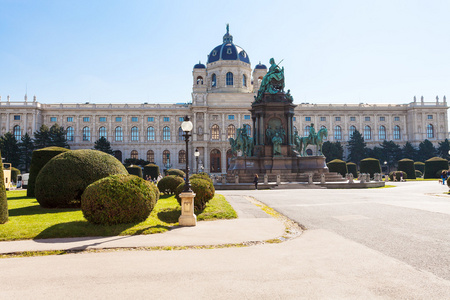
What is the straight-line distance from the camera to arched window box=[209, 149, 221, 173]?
75562 mm

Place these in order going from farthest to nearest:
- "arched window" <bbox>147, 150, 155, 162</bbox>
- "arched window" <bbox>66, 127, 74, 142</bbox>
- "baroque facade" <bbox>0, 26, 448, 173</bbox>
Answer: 1. "arched window" <bbox>147, 150, 155, 162</bbox>
2. "arched window" <bbox>66, 127, 74, 142</bbox>
3. "baroque facade" <bbox>0, 26, 448, 173</bbox>

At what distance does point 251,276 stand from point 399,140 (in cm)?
8952

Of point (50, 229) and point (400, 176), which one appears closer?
point (50, 229)

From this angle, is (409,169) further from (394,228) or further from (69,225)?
(69,225)

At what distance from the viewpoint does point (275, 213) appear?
1281 centimetres

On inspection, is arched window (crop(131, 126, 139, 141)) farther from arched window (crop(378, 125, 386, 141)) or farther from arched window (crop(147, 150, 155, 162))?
arched window (crop(378, 125, 386, 141))

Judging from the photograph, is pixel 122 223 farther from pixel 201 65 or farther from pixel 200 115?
pixel 201 65

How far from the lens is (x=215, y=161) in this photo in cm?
7606

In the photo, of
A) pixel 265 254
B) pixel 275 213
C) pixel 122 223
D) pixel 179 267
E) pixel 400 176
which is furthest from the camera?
pixel 400 176

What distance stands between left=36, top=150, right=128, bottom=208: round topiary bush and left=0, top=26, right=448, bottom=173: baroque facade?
5872 centimetres

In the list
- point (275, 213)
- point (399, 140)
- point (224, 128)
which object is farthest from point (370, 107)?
point (275, 213)

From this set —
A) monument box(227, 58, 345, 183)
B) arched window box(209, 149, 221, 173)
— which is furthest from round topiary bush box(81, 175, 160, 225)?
arched window box(209, 149, 221, 173)

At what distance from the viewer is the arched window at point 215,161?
7556cm

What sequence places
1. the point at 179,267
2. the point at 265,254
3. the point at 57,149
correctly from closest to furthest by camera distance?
the point at 179,267, the point at 265,254, the point at 57,149
